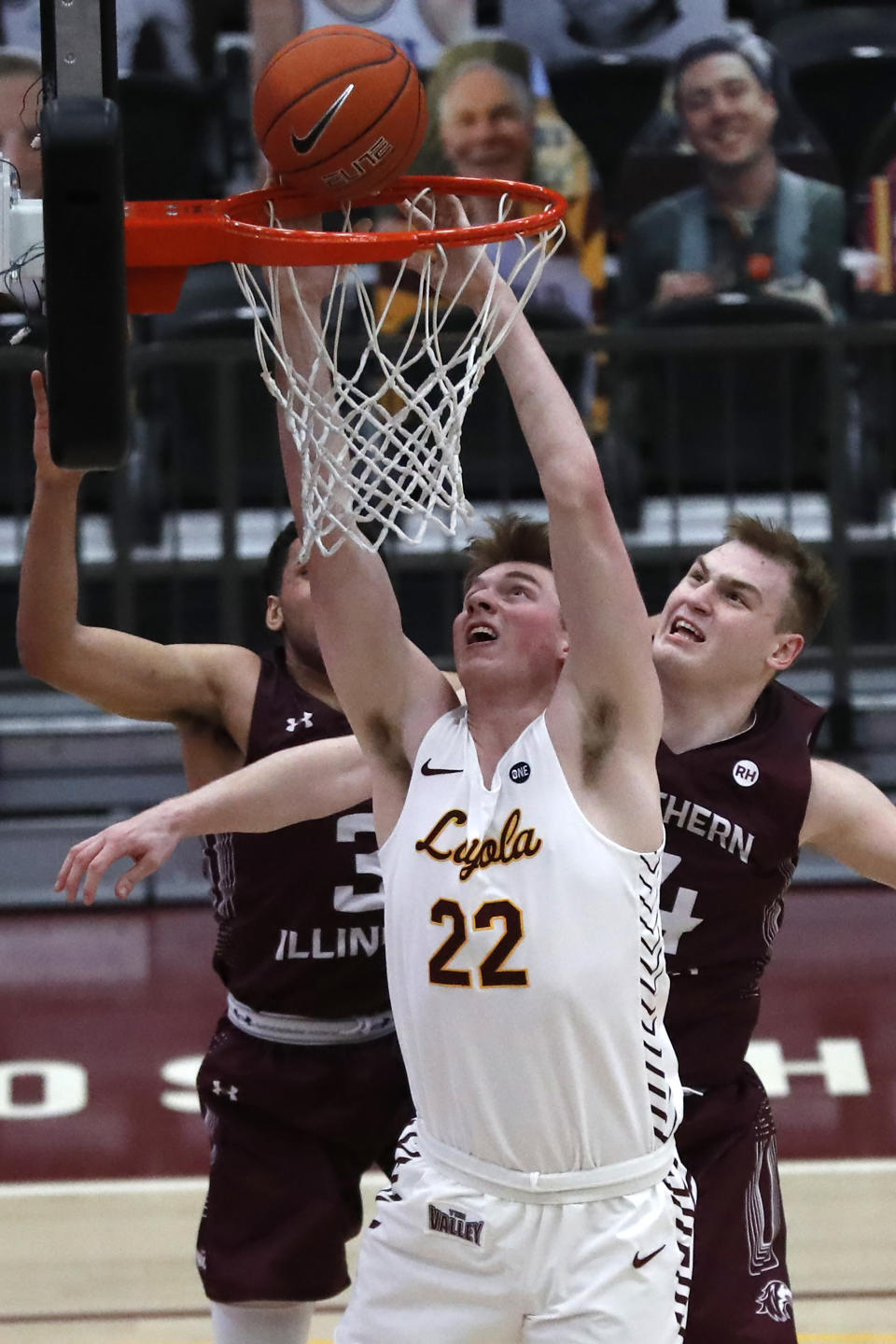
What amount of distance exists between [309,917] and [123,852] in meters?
0.86

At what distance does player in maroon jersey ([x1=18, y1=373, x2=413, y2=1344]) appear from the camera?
420 cm

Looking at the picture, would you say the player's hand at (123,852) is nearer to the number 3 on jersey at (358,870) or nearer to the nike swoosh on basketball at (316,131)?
the number 3 on jersey at (358,870)

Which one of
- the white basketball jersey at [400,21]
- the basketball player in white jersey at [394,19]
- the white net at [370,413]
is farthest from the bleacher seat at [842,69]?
the white net at [370,413]

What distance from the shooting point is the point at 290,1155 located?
428 cm

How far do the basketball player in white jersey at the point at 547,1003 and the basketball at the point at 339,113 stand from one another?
27cm

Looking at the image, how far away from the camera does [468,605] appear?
3.65 meters

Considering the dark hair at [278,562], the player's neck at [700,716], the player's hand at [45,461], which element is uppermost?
the player's hand at [45,461]

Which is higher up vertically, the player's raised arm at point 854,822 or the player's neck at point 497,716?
the player's neck at point 497,716

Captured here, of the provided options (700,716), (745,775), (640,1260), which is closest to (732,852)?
(745,775)

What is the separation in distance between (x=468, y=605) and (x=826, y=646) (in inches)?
201

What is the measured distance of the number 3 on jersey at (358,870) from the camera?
4352 mm

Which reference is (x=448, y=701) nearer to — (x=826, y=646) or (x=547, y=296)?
(x=826, y=646)

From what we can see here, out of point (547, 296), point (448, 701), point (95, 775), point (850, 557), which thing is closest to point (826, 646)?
point (850, 557)

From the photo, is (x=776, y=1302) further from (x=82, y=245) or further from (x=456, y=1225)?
(x=82, y=245)
